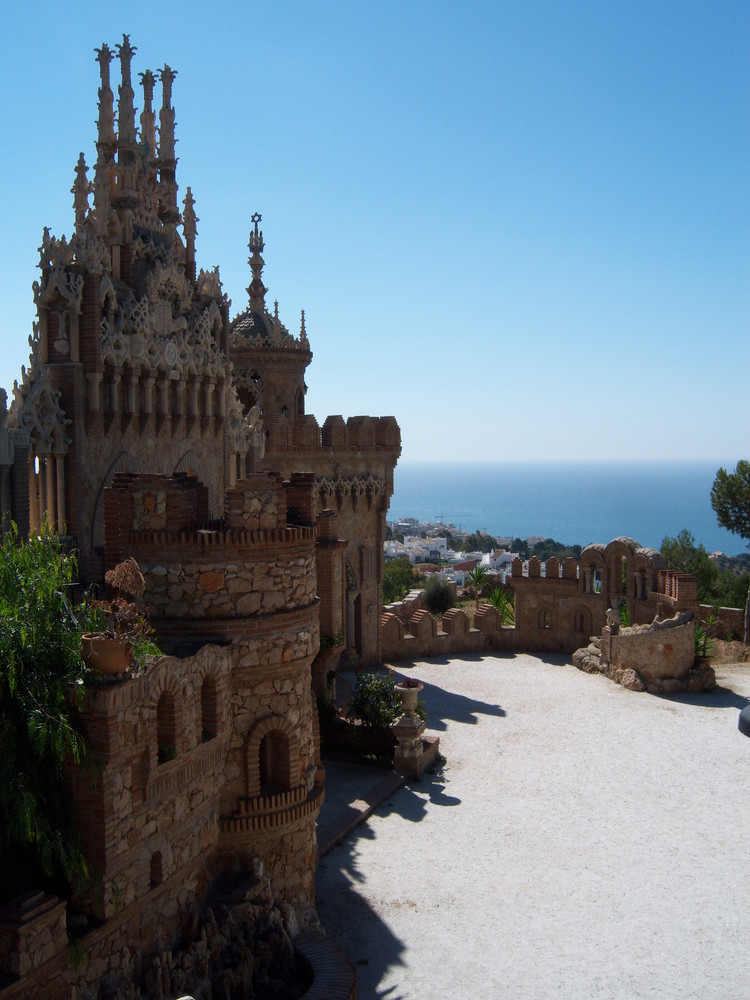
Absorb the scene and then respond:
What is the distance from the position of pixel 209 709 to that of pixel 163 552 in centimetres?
196

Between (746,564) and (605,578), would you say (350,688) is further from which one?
(746,564)

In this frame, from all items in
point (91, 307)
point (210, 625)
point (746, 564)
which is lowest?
point (746, 564)

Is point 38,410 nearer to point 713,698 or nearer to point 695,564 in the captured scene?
point 713,698

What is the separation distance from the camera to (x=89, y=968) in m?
8.75

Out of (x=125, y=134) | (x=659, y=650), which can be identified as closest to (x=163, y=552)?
(x=125, y=134)

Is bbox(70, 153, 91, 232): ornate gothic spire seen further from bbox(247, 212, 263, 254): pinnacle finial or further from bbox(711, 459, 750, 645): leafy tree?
bbox(711, 459, 750, 645): leafy tree

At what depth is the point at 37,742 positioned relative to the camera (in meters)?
8.32

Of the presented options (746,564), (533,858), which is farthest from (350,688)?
(746,564)

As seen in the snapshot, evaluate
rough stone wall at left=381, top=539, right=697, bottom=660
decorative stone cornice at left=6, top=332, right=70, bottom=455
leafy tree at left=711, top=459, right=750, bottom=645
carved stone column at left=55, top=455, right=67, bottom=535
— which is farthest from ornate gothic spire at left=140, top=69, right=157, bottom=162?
leafy tree at left=711, top=459, right=750, bottom=645

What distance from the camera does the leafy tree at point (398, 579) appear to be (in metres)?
50.9

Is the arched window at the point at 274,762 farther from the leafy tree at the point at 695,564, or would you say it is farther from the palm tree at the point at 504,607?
the leafy tree at the point at 695,564

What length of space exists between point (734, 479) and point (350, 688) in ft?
80.2

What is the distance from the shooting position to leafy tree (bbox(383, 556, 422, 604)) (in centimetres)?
5094

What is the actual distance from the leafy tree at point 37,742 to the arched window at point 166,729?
1.39 metres
